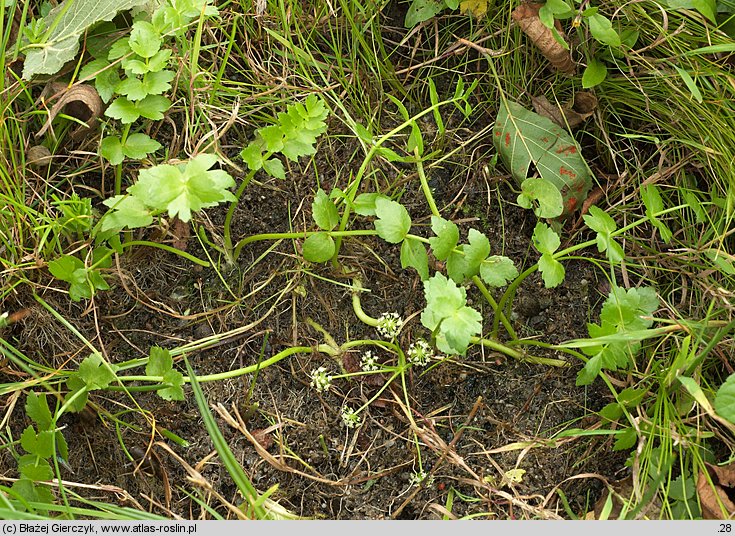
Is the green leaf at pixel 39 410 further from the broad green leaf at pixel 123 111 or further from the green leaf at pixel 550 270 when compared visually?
the green leaf at pixel 550 270

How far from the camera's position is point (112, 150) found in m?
1.96

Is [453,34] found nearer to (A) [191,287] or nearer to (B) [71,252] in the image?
(A) [191,287]

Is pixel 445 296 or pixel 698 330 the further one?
pixel 698 330

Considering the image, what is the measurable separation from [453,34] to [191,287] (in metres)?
1.07

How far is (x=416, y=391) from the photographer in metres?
2.00

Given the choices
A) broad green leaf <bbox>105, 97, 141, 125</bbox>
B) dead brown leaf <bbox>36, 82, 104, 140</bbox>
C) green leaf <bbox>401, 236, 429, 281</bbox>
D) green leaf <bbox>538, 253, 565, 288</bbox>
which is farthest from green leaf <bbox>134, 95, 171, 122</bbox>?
green leaf <bbox>538, 253, 565, 288</bbox>

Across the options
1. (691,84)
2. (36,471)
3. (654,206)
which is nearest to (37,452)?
(36,471)

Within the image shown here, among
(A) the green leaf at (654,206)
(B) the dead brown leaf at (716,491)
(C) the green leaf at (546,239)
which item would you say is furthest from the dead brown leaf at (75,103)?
(B) the dead brown leaf at (716,491)

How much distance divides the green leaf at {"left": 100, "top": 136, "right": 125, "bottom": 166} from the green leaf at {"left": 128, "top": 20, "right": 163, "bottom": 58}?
9.4 inches

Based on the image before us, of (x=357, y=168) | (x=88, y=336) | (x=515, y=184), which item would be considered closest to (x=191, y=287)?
(x=88, y=336)

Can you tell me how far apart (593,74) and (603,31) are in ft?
0.49

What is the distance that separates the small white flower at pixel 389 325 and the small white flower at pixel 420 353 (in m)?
0.06

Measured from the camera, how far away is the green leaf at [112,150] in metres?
1.95

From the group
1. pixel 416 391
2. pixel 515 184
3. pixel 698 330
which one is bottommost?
pixel 416 391
